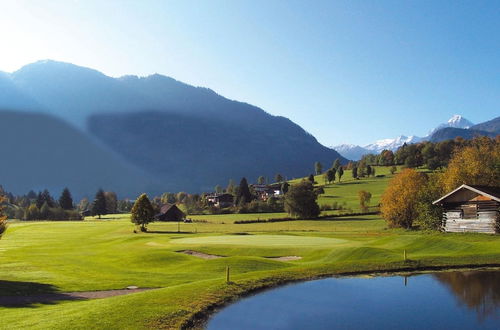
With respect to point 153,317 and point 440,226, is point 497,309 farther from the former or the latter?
point 440,226

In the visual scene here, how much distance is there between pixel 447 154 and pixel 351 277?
184304 millimetres

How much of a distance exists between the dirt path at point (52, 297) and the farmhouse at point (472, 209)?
42.9 metres

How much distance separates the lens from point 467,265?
3275 cm

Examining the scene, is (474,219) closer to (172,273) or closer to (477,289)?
(477,289)

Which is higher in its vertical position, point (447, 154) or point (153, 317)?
point (447, 154)

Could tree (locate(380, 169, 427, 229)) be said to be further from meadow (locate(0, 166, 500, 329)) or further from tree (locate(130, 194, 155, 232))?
tree (locate(130, 194, 155, 232))

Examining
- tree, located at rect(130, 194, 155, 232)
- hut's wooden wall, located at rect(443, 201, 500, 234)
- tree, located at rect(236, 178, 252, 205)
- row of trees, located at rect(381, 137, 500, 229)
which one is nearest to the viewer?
hut's wooden wall, located at rect(443, 201, 500, 234)

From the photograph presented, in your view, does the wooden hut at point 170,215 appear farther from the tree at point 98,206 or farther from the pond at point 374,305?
the pond at point 374,305

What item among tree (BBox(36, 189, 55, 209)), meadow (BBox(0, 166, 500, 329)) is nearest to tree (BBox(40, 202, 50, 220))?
tree (BBox(36, 189, 55, 209))

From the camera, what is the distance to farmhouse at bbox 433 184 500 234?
168 feet

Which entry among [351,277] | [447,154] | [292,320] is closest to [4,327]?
[292,320]

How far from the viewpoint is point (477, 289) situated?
2516 centimetres

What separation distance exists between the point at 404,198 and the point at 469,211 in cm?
1956

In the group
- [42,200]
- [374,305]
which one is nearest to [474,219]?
[374,305]
